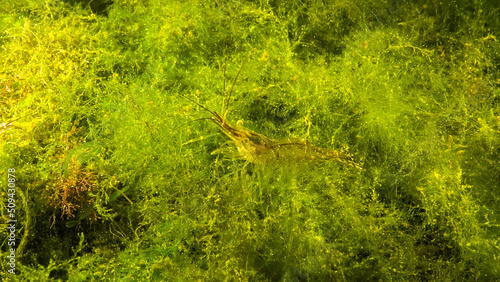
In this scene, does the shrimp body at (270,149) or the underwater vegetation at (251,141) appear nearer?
the shrimp body at (270,149)

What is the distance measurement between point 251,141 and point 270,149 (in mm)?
126

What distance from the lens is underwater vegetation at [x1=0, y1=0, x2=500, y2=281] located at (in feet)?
7.03

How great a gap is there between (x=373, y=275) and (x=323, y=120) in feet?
3.24

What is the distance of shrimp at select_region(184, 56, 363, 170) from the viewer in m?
2.00

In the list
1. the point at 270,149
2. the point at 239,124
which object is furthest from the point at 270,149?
the point at 239,124

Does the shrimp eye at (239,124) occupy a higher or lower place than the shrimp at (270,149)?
higher

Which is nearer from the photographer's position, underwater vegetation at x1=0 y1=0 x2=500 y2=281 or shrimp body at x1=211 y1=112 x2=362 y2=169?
shrimp body at x1=211 y1=112 x2=362 y2=169

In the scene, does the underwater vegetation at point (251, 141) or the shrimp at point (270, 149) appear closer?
the shrimp at point (270, 149)

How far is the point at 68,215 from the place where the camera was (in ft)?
7.30

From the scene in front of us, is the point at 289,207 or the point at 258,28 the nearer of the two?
the point at 289,207

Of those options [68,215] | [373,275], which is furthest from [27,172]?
[373,275]

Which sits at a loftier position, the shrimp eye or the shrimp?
the shrimp eye

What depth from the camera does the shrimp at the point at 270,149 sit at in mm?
1997

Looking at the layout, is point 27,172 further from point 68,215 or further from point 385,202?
point 385,202
